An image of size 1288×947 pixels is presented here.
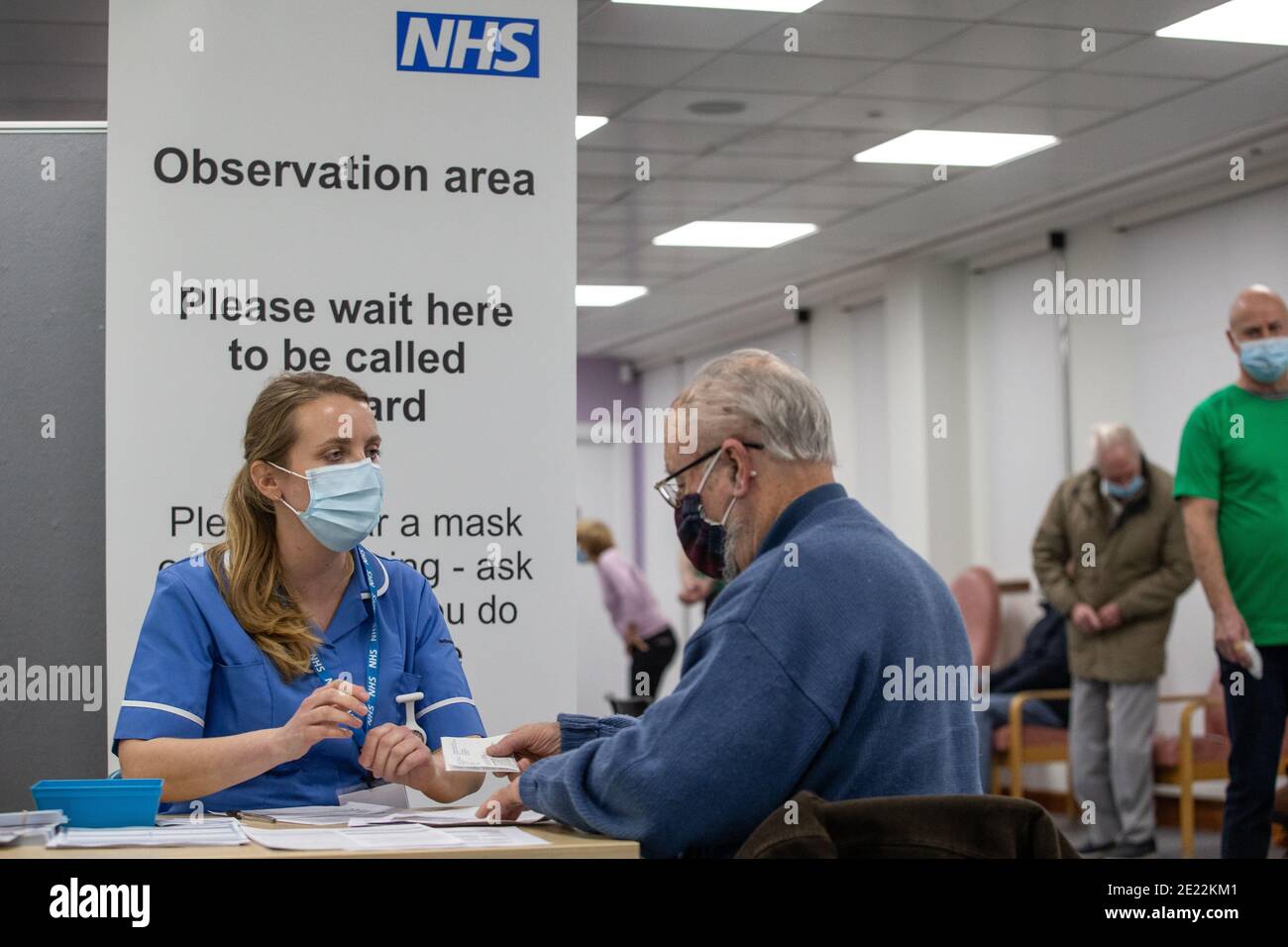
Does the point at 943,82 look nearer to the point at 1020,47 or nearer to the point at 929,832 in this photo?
the point at 1020,47

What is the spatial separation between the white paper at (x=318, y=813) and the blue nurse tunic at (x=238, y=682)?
70mm

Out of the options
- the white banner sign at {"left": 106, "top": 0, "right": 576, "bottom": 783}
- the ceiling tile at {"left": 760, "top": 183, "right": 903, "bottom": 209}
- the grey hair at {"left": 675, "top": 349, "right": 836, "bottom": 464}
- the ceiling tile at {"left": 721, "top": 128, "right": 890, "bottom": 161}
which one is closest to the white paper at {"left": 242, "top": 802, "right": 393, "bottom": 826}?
the grey hair at {"left": 675, "top": 349, "right": 836, "bottom": 464}

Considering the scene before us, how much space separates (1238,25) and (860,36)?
4.94 ft

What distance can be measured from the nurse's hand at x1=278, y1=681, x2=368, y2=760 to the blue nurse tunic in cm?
25

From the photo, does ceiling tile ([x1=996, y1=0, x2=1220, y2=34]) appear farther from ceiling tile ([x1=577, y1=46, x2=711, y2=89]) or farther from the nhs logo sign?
the nhs logo sign

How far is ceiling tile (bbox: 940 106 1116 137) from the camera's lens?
738 cm

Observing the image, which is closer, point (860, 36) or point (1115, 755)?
point (860, 36)

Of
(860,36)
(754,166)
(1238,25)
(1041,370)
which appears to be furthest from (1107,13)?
(1041,370)

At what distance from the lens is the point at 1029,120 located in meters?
7.54

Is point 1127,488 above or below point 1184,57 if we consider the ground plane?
below

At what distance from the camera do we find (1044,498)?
9828 mm

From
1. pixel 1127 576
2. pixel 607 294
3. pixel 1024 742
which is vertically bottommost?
pixel 1024 742

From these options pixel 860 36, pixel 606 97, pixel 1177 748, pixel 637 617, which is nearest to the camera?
pixel 860 36
